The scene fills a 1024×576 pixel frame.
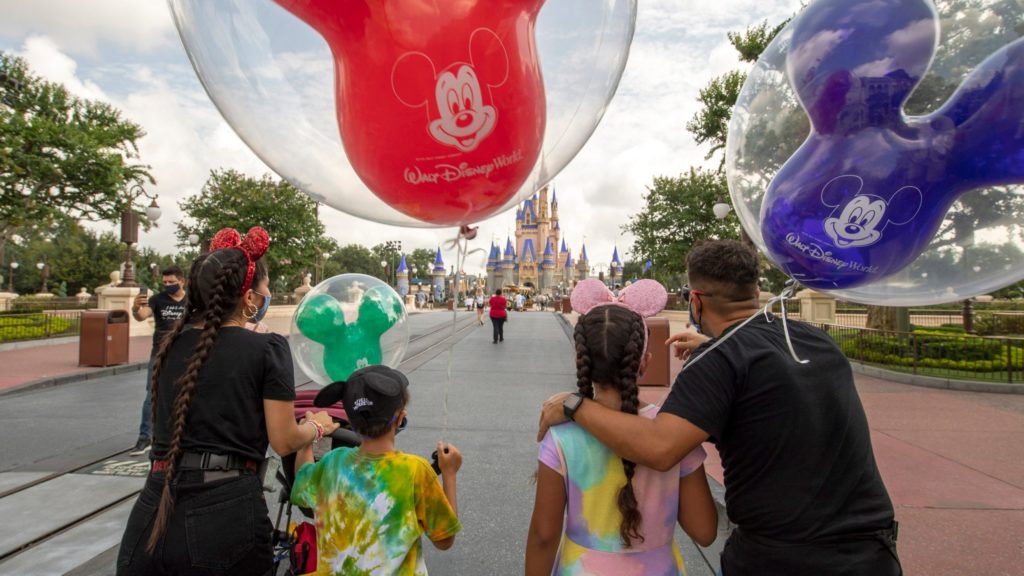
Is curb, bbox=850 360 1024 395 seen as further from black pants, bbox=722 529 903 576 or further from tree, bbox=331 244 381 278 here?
tree, bbox=331 244 381 278

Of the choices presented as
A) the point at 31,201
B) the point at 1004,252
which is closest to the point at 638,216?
the point at 31,201

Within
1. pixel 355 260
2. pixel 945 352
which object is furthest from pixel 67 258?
pixel 945 352

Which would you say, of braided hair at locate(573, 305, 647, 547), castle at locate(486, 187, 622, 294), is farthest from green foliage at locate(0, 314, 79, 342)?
castle at locate(486, 187, 622, 294)

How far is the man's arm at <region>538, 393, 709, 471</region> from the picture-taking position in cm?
155

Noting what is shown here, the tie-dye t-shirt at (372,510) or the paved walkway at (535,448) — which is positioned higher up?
the tie-dye t-shirt at (372,510)

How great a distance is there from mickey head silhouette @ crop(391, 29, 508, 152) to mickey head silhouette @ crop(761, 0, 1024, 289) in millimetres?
989

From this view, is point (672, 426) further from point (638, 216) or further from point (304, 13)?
point (638, 216)

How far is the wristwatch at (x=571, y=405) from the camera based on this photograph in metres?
1.64

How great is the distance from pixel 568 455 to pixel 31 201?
77.5 feet

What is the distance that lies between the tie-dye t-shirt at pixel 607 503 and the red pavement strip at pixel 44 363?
35.3 ft

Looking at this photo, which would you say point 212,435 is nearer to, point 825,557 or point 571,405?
point 571,405

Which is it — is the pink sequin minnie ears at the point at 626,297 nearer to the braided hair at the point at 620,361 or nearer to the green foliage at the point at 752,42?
the braided hair at the point at 620,361

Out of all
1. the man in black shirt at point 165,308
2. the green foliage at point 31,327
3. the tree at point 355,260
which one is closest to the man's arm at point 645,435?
the man in black shirt at point 165,308

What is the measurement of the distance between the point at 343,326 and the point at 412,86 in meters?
1.59
